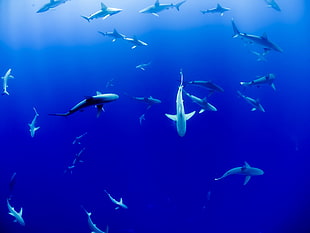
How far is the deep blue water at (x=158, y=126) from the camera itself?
1232 cm

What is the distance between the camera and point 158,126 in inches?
525

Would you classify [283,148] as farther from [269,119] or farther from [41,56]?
[41,56]

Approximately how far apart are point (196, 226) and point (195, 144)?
349 cm

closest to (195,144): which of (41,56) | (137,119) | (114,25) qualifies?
(137,119)

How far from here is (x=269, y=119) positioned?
13281mm

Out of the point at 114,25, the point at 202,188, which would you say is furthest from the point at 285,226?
the point at 114,25

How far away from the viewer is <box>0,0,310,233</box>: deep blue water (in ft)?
40.4

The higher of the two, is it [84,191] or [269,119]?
[269,119]

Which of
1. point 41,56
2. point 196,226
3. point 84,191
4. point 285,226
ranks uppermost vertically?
point 41,56

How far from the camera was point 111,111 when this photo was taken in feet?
45.2

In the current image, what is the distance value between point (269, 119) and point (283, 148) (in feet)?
4.69

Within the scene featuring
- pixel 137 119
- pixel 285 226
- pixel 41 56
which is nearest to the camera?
pixel 285 226

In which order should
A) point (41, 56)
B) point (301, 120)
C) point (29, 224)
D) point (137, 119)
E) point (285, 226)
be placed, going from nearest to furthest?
point (285, 226)
point (29, 224)
point (301, 120)
point (137, 119)
point (41, 56)

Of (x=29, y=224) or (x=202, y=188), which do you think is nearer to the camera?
(x=29, y=224)
